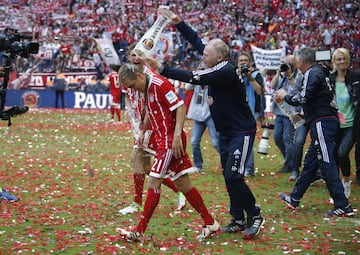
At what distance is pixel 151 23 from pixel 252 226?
2419 centimetres

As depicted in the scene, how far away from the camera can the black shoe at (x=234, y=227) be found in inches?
253

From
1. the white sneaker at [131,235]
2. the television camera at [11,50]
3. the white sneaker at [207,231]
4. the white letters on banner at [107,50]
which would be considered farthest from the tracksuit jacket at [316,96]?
the white letters on banner at [107,50]

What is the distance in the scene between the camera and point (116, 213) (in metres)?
7.25

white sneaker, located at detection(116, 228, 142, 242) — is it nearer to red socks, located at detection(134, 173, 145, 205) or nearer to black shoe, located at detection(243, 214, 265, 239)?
black shoe, located at detection(243, 214, 265, 239)

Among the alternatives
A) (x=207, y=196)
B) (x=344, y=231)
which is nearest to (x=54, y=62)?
(x=207, y=196)

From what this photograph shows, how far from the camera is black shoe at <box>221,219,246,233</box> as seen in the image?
642 centimetres

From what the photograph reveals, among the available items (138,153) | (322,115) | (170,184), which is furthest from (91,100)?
(322,115)

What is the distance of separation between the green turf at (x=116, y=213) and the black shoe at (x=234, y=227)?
0.08 m

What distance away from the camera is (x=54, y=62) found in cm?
3009

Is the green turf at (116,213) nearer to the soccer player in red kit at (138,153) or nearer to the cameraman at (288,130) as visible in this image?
the soccer player in red kit at (138,153)

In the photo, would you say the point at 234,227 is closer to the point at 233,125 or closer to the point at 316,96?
the point at 233,125

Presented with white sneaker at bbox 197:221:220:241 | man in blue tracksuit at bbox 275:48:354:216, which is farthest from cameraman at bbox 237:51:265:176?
white sneaker at bbox 197:221:220:241

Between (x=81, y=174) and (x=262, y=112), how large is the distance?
11.0 ft

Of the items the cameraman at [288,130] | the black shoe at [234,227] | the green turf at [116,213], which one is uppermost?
the cameraman at [288,130]
